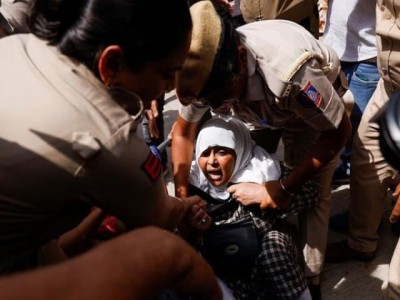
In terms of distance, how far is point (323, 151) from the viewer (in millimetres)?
2215

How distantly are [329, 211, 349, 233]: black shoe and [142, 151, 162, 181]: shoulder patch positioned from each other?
2.02 m

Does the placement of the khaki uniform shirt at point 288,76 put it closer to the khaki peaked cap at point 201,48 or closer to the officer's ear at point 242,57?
the officer's ear at point 242,57

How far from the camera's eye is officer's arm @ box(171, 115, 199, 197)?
98.0 inches

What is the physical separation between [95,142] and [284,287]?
4.47 ft

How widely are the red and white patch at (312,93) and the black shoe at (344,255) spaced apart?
1.18 meters

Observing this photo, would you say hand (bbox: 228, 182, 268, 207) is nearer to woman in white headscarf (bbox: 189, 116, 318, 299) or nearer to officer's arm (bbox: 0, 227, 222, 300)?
woman in white headscarf (bbox: 189, 116, 318, 299)

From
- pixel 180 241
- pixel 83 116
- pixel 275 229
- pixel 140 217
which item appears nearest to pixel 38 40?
pixel 83 116

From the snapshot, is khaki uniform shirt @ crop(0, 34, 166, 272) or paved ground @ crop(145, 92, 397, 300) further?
paved ground @ crop(145, 92, 397, 300)

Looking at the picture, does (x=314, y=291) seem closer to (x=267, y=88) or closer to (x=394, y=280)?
(x=394, y=280)

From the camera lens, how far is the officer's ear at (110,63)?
1245 millimetres

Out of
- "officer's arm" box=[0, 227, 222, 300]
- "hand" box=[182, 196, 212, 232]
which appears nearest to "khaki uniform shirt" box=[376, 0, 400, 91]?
"hand" box=[182, 196, 212, 232]

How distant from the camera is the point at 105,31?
4.10 ft

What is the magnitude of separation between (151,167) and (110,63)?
0.27m

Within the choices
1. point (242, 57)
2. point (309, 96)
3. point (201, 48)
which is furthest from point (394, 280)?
point (201, 48)
